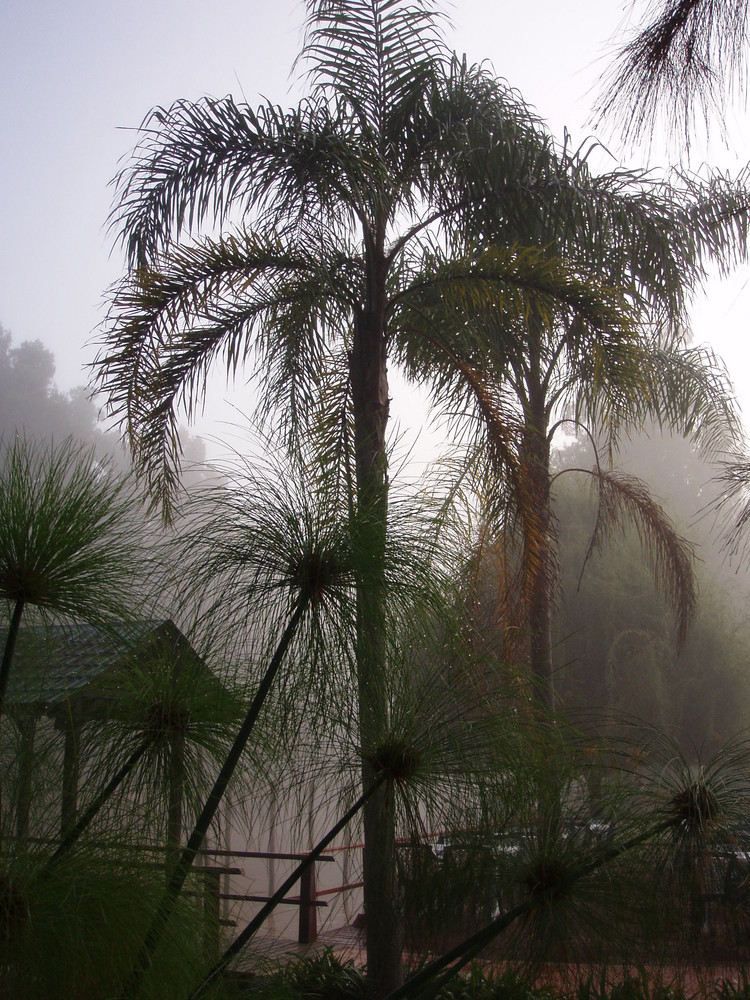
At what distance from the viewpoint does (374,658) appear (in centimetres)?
280

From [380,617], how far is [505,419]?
8.01ft

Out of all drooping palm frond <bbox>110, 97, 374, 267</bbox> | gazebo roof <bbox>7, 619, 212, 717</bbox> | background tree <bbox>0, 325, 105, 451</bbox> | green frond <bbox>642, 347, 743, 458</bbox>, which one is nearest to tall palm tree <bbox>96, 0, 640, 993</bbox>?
drooping palm frond <bbox>110, 97, 374, 267</bbox>

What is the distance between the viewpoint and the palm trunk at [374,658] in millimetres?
2664

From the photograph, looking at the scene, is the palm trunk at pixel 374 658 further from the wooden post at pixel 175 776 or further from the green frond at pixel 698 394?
the green frond at pixel 698 394

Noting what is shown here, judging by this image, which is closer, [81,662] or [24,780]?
[24,780]

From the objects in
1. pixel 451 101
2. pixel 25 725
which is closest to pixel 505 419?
pixel 451 101

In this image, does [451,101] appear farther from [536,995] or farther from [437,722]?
[536,995]

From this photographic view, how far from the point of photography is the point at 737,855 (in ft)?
8.22

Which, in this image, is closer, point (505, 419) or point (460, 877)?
point (460, 877)

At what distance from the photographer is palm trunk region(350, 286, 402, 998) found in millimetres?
2664

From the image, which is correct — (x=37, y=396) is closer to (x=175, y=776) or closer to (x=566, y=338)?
(x=566, y=338)

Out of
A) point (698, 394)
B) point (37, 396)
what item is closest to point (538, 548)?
point (698, 394)

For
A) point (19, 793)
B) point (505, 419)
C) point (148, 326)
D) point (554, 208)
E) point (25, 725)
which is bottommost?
point (19, 793)

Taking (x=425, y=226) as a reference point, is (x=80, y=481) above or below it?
below
